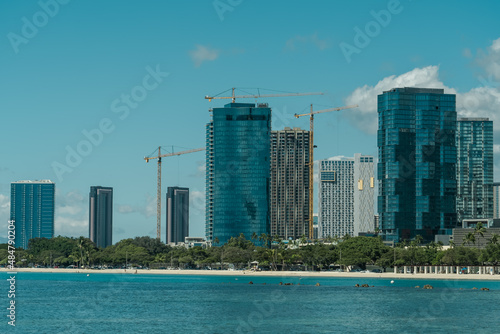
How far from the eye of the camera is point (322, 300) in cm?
18575

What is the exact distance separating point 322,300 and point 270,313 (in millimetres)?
35453

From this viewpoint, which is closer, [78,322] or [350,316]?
[78,322]

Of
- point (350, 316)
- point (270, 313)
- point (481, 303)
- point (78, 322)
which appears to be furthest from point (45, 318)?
point (481, 303)

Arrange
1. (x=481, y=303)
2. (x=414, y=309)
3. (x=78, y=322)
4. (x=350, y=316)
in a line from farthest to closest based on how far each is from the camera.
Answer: (x=481, y=303), (x=414, y=309), (x=350, y=316), (x=78, y=322)

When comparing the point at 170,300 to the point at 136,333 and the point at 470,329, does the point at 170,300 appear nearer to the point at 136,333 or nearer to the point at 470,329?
the point at 136,333

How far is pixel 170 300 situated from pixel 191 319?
44.2m

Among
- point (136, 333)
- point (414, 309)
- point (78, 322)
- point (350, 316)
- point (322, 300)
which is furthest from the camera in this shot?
point (322, 300)

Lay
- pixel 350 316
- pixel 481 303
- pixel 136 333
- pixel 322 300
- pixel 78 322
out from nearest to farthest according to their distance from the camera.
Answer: pixel 136 333 → pixel 78 322 → pixel 350 316 → pixel 481 303 → pixel 322 300

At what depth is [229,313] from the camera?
154m

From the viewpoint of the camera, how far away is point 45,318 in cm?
14650

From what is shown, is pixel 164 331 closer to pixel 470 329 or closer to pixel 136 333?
pixel 136 333

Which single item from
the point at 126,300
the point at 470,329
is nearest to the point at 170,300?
the point at 126,300

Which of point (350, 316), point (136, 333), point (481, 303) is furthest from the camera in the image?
point (481, 303)

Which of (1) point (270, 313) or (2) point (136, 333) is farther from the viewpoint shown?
(1) point (270, 313)
